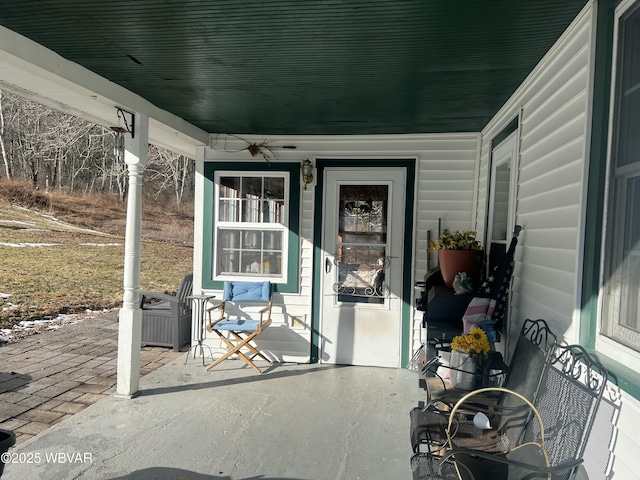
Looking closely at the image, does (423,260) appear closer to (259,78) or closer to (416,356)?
(416,356)

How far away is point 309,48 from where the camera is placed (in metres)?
2.50

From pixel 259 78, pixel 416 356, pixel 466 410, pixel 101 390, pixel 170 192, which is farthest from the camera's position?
pixel 170 192

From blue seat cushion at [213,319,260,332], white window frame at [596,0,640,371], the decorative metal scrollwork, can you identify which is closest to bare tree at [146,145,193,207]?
blue seat cushion at [213,319,260,332]

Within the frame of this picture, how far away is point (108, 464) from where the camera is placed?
2648mm

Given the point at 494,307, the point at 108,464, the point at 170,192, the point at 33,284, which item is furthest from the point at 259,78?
the point at 170,192

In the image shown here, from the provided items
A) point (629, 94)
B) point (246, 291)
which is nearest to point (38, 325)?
point (246, 291)

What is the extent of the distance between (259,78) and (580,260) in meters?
2.25

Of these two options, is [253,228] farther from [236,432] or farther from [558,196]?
[558,196]

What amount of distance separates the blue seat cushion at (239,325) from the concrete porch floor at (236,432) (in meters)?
0.45

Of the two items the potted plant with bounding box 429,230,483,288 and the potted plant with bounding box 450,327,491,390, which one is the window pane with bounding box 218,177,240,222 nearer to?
the potted plant with bounding box 429,230,483,288

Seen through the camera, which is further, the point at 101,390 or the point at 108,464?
the point at 101,390

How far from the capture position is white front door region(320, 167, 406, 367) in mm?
4664

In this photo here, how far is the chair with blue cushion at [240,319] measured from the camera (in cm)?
443

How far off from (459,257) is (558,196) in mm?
1253
